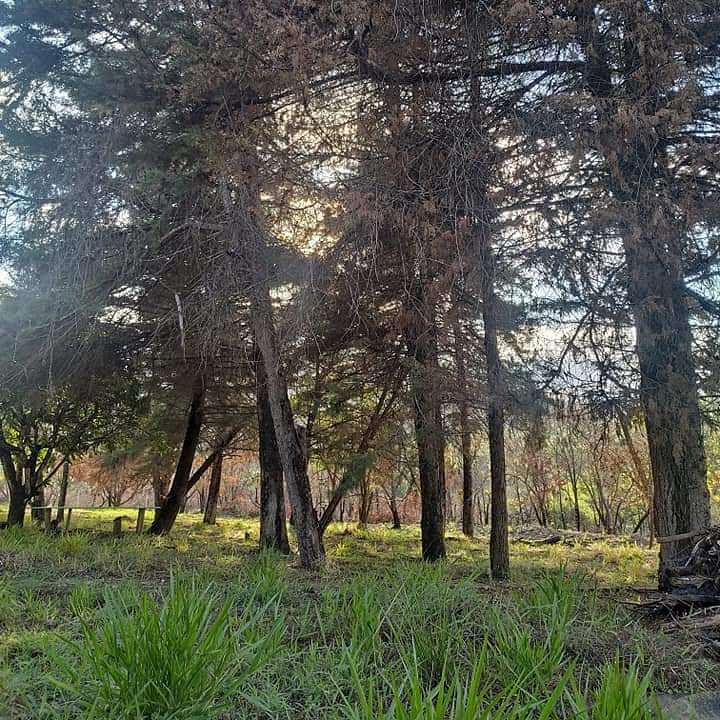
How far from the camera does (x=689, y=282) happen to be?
4.64 m

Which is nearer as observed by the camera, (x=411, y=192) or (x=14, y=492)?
(x=411, y=192)

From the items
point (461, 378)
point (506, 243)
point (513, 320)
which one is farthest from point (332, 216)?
point (461, 378)

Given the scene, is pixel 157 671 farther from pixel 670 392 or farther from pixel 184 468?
pixel 184 468

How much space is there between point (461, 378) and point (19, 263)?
496 centimetres

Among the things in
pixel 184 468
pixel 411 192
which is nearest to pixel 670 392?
pixel 411 192

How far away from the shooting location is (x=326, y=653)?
2.35 meters

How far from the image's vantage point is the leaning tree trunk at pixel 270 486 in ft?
26.5

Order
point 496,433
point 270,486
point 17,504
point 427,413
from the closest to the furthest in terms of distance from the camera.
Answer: point 496,433, point 427,413, point 270,486, point 17,504

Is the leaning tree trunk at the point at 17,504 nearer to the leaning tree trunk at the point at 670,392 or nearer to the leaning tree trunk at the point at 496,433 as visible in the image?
the leaning tree trunk at the point at 496,433

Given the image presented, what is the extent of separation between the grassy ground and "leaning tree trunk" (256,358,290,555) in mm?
3945

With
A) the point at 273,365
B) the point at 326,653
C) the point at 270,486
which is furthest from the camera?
the point at 270,486

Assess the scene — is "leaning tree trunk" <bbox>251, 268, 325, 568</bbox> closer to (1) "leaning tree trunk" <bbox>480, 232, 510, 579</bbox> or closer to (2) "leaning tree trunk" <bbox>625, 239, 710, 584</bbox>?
(1) "leaning tree trunk" <bbox>480, 232, 510, 579</bbox>

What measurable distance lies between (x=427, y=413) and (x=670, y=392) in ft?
9.06

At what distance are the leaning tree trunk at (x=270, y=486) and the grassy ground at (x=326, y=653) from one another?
3.94 meters
